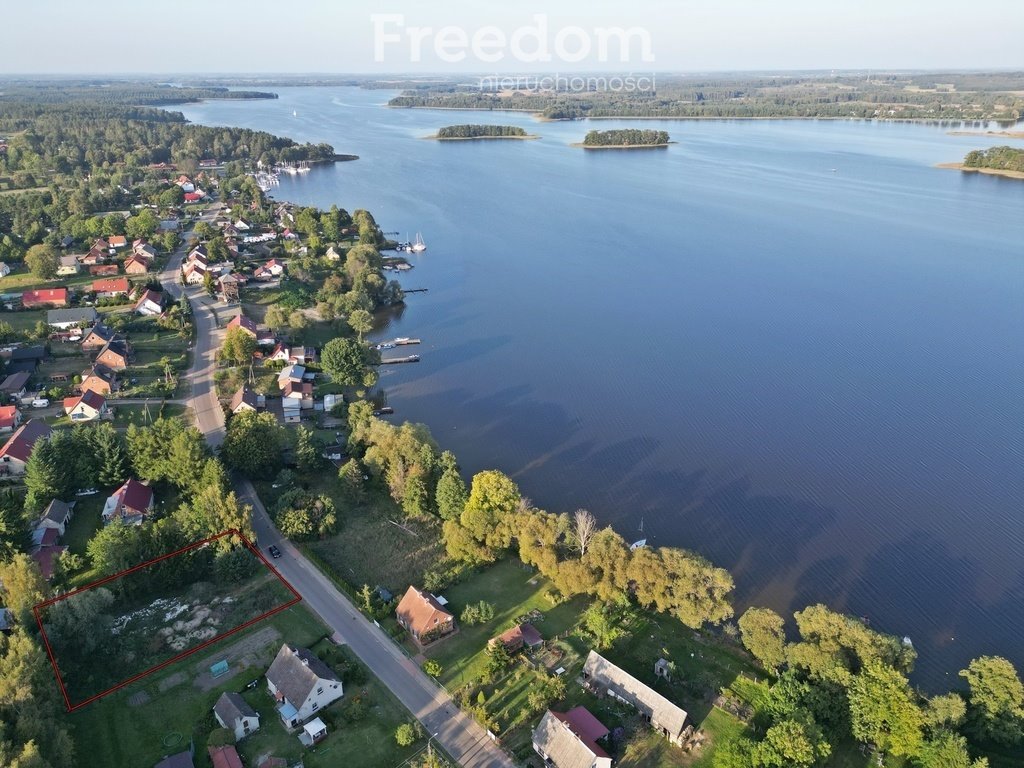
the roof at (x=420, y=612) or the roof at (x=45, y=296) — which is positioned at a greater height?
the roof at (x=45, y=296)

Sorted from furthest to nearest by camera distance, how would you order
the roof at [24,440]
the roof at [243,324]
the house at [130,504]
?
the roof at [243,324] → the roof at [24,440] → the house at [130,504]

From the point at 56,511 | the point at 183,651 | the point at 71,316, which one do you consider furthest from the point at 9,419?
the point at 183,651

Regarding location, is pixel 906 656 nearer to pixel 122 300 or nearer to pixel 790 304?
pixel 790 304

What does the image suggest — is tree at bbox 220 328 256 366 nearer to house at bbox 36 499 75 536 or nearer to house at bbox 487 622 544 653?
house at bbox 36 499 75 536

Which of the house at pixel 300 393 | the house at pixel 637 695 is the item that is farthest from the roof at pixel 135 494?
the house at pixel 637 695

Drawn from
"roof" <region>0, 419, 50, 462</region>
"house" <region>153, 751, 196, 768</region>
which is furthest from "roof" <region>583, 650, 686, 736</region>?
"roof" <region>0, 419, 50, 462</region>

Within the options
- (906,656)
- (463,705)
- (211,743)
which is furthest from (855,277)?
(211,743)

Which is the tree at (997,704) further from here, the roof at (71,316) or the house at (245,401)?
the roof at (71,316)
